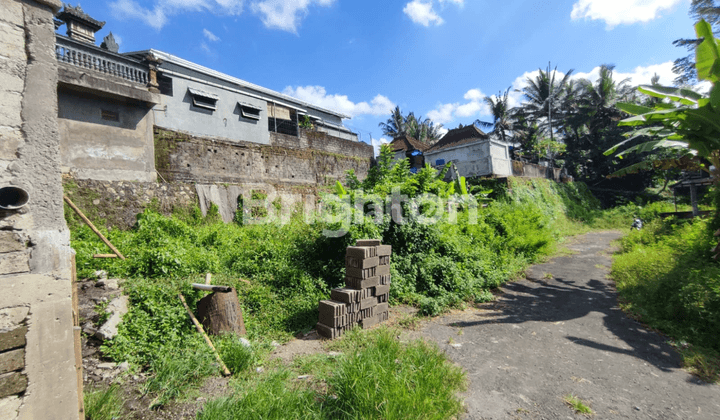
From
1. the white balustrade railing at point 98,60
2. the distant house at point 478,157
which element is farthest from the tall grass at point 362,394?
the distant house at point 478,157

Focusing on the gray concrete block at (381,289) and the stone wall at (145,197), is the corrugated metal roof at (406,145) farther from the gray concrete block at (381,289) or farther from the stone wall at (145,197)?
the gray concrete block at (381,289)

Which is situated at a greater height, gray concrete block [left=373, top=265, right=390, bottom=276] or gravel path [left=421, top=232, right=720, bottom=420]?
gray concrete block [left=373, top=265, right=390, bottom=276]

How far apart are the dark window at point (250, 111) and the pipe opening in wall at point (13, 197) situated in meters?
13.8

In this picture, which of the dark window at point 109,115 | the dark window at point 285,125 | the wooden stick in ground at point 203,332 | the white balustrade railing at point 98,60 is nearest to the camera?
the wooden stick in ground at point 203,332

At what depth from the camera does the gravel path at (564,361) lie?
320cm

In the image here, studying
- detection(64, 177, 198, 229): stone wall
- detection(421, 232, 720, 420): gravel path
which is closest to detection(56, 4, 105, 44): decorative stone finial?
detection(64, 177, 198, 229): stone wall

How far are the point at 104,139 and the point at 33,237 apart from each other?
9599 mm

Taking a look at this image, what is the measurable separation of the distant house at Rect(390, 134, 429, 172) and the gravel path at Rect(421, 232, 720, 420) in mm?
16942

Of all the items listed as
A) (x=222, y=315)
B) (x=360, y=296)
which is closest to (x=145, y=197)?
(x=222, y=315)

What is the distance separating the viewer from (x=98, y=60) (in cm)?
1087

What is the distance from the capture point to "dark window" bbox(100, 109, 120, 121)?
9870 mm

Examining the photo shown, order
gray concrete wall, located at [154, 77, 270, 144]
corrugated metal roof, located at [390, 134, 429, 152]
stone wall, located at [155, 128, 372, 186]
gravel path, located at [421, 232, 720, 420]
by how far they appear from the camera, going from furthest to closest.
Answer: corrugated metal roof, located at [390, 134, 429, 152] < gray concrete wall, located at [154, 77, 270, 144] < stone wall, located at [155, 128, 372, 186] < gravel path, located at [421, 232, 720, 420]

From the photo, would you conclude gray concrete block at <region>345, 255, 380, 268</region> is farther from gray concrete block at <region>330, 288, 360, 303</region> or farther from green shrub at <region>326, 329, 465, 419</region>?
green shrub at <region>326, 329, 465, 419</region>

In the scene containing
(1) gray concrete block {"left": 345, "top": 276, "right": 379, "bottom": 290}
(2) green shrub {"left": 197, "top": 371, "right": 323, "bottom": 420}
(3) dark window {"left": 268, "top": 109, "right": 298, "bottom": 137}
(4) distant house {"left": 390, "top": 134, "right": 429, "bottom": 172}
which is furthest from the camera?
(4) distant house {"left": 390, "top": 134, "right": 429, "bottom": 172}
